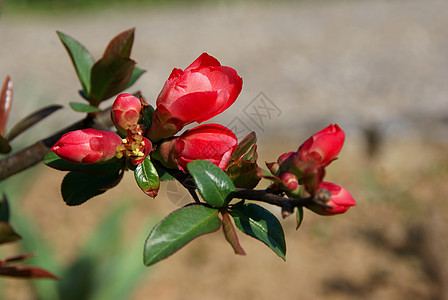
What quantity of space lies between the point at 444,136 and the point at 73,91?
2859mm

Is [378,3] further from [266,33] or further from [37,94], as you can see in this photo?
[37,94]

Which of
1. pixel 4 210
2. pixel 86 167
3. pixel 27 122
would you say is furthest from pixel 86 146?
pixel 4 210

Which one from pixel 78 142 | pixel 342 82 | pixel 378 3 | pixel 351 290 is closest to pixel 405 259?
pixel 351 290

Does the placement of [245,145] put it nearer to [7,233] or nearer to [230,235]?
[230,235]

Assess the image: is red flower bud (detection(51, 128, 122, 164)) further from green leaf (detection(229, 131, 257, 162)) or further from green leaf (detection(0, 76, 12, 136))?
green leaf (detection(0, 76, 12, 136))

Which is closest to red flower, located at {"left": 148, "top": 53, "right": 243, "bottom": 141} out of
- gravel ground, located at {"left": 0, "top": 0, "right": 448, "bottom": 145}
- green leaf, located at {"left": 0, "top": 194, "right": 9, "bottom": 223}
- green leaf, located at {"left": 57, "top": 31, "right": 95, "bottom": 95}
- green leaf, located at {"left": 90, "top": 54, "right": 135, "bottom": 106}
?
green leaf, located at {"left": 90, "top": 54, "right": 135, "bottom": 106}

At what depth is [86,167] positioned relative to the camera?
1.55 feet

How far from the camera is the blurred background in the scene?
6.94 feet

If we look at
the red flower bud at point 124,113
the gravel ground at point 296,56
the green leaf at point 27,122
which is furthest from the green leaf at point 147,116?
the gravel ground at point 296,56

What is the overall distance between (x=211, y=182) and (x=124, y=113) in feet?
0.33

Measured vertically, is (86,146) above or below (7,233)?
above

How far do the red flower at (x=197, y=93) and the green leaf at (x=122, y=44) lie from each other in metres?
0.17

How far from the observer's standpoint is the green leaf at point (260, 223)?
17.9 inches

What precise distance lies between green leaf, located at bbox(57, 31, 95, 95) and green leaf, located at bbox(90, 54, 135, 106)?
6 cm
